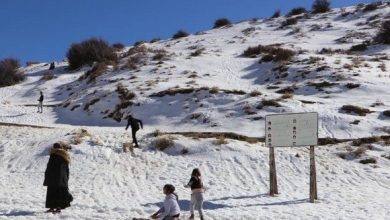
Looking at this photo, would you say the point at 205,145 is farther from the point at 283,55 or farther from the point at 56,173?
the point at 283,55

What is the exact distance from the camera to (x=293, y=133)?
1755 cm

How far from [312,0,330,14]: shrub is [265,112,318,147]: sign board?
59.4 m

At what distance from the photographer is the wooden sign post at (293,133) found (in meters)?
17.0

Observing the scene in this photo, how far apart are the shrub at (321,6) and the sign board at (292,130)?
59433 mm

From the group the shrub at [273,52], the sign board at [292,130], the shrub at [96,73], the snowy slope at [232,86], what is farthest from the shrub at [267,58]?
the sign board at [292,130]

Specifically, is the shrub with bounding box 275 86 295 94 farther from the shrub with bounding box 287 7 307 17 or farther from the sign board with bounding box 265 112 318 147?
the shrub with bounding box 287 7 307 17

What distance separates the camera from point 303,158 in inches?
874

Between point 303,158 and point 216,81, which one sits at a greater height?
point 216,81

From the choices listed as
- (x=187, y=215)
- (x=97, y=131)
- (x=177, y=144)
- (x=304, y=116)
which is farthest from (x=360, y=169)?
(x=97, y=131)

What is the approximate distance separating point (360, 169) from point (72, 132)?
13.6 m

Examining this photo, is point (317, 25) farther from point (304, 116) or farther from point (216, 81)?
point (304, 116)

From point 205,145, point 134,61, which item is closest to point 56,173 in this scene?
point 205,145

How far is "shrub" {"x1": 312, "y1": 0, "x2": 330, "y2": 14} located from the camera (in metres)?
74.1

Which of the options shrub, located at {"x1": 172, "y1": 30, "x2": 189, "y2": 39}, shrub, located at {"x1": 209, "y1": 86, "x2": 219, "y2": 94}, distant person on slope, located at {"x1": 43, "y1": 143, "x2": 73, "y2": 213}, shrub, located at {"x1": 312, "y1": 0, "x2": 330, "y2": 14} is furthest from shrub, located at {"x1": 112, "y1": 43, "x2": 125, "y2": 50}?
distant person on slope, located at {"x1": 43, "y1": 143, "x2": 73, "y2": 213}
